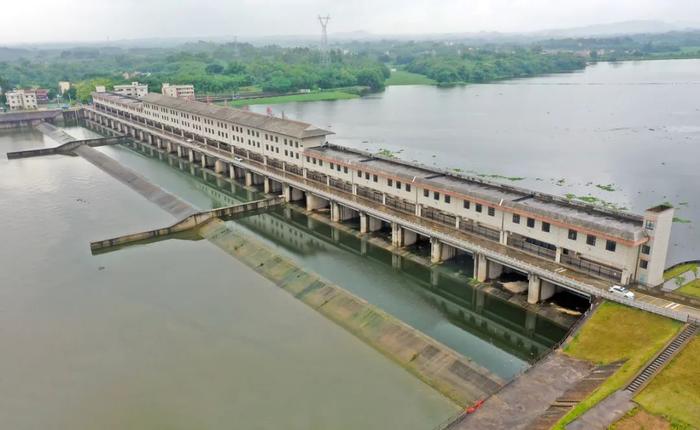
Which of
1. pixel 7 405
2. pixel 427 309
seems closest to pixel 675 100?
pixel 427 309

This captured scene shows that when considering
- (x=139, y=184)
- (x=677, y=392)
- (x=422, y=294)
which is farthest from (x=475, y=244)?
(x=139, y=184)

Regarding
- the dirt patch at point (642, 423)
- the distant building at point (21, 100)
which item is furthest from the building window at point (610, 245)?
the distant building at point (21, 100)

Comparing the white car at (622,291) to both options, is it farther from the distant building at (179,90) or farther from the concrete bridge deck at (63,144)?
the distant building at (179,90)

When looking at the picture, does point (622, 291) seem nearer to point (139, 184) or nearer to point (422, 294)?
point (422, 294)

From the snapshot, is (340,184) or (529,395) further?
(340,184)

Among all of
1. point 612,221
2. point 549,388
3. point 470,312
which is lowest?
point 470,312

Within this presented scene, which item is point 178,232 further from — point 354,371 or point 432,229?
point 354,371
